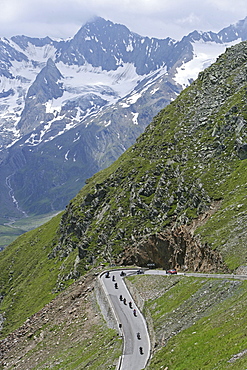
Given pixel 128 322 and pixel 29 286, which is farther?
pixel 29 286

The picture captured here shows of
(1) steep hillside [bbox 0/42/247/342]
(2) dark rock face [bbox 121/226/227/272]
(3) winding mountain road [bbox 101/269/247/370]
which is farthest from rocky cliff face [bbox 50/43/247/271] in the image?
(3) winding mountain road [bbox 101/269/247/370]

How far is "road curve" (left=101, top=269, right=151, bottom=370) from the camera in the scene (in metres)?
48.3

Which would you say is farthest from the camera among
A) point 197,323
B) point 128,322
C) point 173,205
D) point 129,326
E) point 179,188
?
point 179,188

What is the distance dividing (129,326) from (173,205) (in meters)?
59.0

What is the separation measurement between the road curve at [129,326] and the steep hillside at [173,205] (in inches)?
683

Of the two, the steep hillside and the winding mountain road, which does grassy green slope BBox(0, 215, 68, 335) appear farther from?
the winding mountain road

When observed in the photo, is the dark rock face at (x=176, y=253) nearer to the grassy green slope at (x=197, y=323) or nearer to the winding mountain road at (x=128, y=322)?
the grassy green slope at (x=197, y=323)

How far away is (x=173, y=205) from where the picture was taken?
4523 inches

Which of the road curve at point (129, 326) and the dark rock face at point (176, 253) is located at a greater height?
the road curve at point (129, 326)

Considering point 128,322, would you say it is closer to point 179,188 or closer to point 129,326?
point 129,326

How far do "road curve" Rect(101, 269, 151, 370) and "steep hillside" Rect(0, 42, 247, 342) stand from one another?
17.4 m

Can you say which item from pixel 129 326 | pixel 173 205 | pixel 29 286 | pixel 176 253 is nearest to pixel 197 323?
pixel 129 326

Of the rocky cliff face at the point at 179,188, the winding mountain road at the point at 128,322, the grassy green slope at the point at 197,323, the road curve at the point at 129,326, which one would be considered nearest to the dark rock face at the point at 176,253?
the rocky cliff face at the point at 179,188

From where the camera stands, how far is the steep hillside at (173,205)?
89.4m
